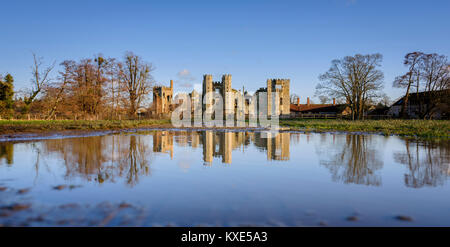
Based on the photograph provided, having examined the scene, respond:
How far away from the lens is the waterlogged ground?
2932 millimetres

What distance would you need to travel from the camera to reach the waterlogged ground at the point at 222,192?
2932mm

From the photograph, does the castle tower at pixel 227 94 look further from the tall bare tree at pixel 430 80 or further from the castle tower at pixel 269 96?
the tall bare tree at pixel 430 80

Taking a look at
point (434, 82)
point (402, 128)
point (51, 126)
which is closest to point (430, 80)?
point (434, 82)

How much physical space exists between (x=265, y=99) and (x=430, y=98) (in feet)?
96.3

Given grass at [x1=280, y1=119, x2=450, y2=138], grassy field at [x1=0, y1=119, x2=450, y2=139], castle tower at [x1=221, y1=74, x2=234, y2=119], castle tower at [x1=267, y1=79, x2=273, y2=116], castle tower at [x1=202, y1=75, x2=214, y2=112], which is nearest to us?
grass at [x1=280, y1=119, x2=450, y2=138]

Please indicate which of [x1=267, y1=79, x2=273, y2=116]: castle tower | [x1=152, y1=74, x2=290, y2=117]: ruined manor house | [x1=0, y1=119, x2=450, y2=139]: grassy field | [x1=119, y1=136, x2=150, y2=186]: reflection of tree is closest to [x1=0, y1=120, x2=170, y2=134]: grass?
[x1=0, y1=119, x2=450, y2=139]: grassy field

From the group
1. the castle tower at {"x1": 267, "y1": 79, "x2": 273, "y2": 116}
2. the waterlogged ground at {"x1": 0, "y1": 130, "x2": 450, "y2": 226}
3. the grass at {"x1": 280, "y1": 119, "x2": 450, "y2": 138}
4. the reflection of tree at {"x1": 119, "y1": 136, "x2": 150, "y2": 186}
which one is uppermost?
the castle tower at {"x1": 267, "y1": 79, "x2": 273, "y2": 116}

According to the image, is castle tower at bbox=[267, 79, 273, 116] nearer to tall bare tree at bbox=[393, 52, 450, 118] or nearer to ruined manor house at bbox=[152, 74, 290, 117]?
ruined manor house at bbox=[152, 74, 290, 117]

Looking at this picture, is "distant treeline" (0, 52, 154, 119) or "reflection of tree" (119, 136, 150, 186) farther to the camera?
"distant treeline" (0, 52, 154, 119)

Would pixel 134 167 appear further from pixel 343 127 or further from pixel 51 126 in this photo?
pixel 343 127

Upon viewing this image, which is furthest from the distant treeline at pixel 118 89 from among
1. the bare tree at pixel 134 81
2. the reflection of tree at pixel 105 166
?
the reflection of tree at pixel 105 166

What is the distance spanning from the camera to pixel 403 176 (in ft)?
16.6
